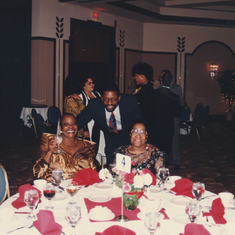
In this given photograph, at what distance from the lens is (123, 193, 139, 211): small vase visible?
2010 mm

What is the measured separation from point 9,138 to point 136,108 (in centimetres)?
532

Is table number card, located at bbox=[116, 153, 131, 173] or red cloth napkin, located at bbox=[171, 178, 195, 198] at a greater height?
table number card, located at bbox=[116, 153, 131, 173]

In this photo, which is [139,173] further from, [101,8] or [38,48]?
[101,8]

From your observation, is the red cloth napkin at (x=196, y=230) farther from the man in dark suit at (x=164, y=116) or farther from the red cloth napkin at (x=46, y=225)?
the man in dark suit at (x=164, y=116)

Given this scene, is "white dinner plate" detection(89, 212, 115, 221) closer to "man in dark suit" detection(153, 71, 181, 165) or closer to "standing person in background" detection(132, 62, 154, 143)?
"standing person in background" detection(132, 62, 154, 143)

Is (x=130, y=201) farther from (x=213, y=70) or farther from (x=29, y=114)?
(x=213, y=70)

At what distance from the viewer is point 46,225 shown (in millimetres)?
1676

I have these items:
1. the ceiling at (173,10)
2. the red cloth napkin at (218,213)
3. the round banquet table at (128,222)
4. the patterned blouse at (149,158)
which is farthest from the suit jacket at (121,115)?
the ceiling at (173,10)

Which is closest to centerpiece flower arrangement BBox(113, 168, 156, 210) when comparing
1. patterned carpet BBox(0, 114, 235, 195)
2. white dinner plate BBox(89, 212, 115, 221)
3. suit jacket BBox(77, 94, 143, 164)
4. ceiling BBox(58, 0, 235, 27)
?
white dinner plate BBox(89, 212, 115, 221)

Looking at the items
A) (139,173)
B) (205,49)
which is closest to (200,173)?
(139,173)

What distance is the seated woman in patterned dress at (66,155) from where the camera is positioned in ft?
9.29

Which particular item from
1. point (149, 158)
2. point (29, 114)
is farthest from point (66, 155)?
point (29, 114)

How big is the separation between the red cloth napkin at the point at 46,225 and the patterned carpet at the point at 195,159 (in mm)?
2989

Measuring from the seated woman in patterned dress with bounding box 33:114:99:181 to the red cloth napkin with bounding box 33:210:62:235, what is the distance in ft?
3.75
